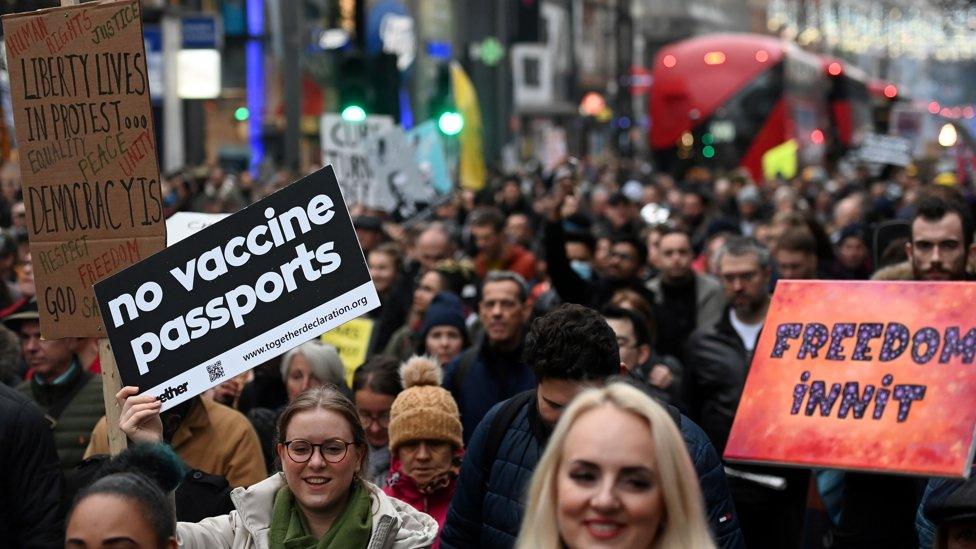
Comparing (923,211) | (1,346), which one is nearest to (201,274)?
(1,346)

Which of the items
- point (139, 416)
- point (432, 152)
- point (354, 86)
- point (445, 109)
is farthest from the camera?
point (445, 109)

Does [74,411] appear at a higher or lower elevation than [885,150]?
higher

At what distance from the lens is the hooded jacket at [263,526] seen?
459 cm

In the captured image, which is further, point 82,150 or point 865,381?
point 82,150

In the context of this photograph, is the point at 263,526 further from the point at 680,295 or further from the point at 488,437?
the point at 680,295

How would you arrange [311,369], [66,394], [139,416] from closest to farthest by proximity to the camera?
[139,416] < [66,394] < [311,369]

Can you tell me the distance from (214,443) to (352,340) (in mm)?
3842

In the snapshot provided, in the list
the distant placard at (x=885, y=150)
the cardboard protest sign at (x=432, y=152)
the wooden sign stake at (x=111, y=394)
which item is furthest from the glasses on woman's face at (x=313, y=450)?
the distant placard at (x=885, y=150)

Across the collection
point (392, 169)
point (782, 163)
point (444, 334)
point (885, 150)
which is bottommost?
point (782, 163)

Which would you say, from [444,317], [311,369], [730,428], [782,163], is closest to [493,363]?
[311,369]

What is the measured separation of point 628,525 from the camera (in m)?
3.23

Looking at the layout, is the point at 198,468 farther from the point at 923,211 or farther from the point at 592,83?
the point at 592,83

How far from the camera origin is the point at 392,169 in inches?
590

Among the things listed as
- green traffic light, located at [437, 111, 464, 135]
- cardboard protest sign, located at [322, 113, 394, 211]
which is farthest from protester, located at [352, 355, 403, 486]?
green traffic light, located at [437, 111, 464, 135]
